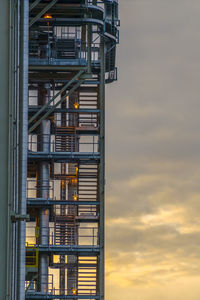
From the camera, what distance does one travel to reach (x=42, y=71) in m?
80.8

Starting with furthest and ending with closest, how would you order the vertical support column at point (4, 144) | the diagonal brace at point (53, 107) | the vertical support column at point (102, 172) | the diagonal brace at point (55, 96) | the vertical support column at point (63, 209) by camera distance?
the vertical support column at point (63, 209) < the diagonal brace at point (53, 107) < the vertical support column at point (102, 172) < the diagonal brace at point (55, 96) < the vertical support column at point (4, 144)

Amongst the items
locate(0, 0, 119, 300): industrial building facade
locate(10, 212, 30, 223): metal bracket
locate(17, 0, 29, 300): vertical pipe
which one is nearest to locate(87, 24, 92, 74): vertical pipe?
locate(0, 0, 119, 300): industrial building facade

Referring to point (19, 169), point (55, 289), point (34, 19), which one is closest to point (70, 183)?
point (55, 289)

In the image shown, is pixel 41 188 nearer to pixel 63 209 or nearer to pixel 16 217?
pixel 63 209

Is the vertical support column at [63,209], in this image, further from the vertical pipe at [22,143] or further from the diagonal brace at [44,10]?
the vertical pipe at [22,143]

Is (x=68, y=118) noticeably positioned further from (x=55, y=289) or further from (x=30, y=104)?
(x=55, y=289)

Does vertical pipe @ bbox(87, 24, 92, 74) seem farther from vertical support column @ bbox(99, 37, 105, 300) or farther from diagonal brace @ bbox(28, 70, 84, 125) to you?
vertical support column @ bbox(99, 37, 105, 300)

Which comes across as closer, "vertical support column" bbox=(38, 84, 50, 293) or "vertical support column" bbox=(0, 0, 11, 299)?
"vertical support column" bbox=(0, 0, 11, 299)

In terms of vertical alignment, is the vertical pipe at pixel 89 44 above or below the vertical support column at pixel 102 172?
above

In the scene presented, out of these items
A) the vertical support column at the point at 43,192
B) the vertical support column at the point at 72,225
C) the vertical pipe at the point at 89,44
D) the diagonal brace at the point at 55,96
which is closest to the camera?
the diagonal brace at the point at 55,96

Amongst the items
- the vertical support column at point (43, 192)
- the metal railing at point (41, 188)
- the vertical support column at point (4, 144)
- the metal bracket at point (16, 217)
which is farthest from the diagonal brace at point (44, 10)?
the metal bracket at point (16, 217)

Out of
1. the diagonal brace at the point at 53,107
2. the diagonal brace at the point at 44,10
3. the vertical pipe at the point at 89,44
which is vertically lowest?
the diagonal brace at the point at 53,107

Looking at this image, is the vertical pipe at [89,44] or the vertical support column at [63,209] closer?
the vertical pipe at [89,44]

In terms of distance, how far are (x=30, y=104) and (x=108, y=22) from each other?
9.17m
